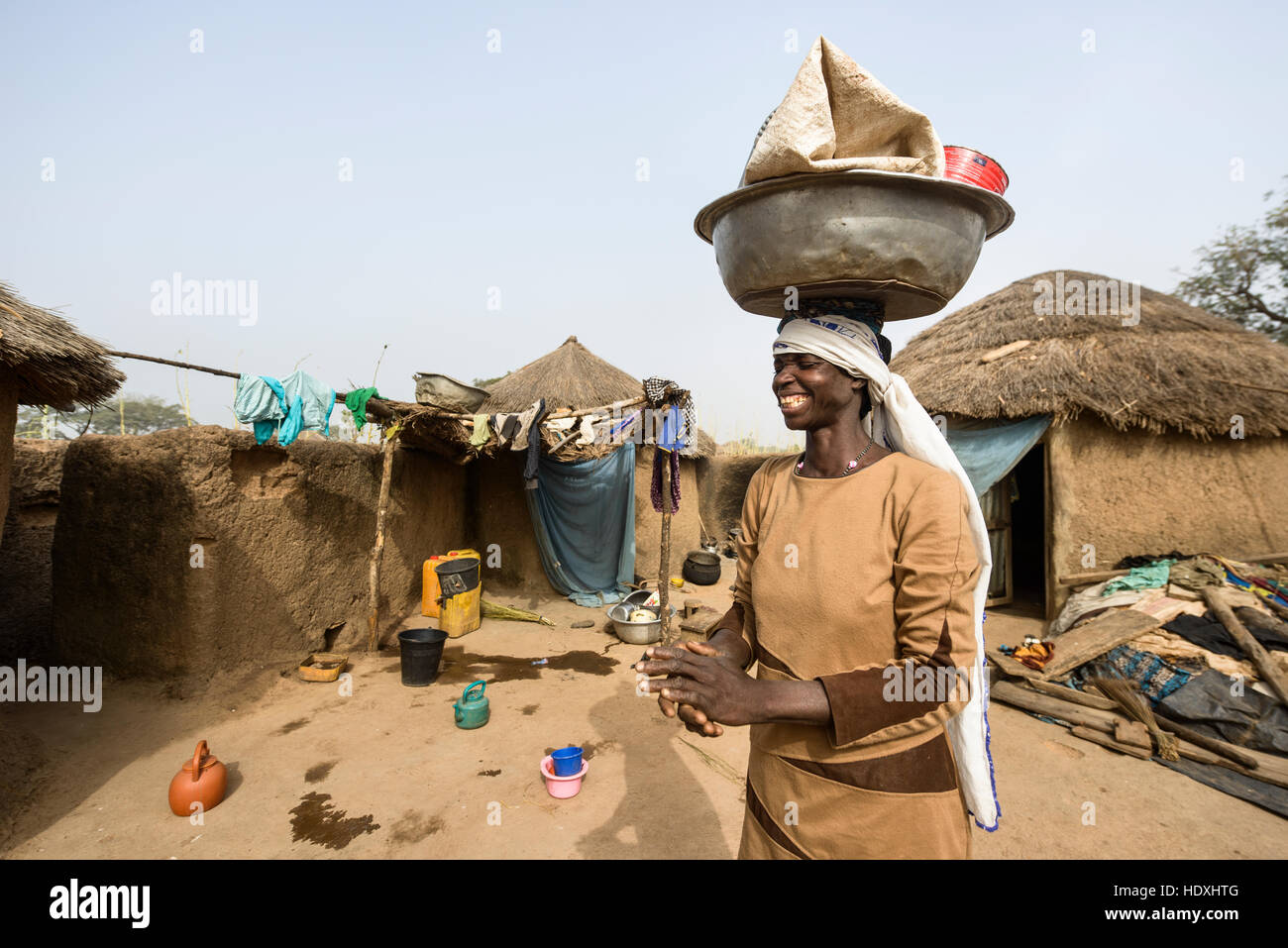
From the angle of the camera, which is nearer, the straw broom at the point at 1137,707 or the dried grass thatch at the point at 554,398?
the straw broom at the point at 1137,707

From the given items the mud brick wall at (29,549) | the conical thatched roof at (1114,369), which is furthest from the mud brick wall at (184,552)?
the conical thatched roof at (1114,369)

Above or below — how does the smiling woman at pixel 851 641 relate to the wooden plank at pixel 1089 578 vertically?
above

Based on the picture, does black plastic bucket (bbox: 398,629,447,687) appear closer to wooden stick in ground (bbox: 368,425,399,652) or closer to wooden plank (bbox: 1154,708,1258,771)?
wooden stick in ground (bbox: 368,425,399,652)

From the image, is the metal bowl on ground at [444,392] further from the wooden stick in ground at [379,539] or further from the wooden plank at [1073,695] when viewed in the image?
the wooden plank at [1073,695]

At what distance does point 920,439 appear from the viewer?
4.73 feet

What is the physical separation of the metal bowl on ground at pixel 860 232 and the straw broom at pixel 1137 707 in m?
4.73

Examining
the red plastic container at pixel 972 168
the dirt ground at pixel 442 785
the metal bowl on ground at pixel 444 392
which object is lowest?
the dirt ground at pixel 442 785

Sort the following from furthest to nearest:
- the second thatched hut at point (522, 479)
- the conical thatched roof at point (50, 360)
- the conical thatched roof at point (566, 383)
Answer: the conical thatched roof at point (566, 383)
the second thatched hut at point (522, 479)
the conical thatched roof at point (50, 360)

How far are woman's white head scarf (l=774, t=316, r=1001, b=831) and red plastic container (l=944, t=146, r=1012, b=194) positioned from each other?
15.6 inches

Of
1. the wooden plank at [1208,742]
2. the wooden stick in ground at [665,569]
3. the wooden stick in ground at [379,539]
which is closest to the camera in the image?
the wooden plank at [1208,742]

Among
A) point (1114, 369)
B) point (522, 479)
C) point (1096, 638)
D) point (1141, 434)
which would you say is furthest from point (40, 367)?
point (1141, 434)

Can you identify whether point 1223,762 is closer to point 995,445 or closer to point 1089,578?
point 1089,578

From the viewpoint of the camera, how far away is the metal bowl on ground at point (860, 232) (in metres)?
1.30

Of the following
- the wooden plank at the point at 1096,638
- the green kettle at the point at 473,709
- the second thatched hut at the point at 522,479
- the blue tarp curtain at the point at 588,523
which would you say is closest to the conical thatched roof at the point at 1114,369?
the wooden plank at the point at 1096,638
